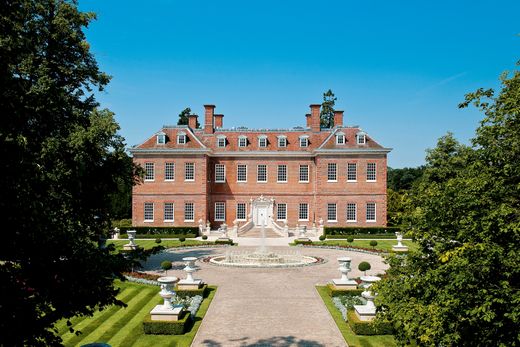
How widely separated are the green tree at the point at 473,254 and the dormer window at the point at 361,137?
3516cm

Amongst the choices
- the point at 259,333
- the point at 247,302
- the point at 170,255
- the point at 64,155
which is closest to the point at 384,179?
the point at 170,255

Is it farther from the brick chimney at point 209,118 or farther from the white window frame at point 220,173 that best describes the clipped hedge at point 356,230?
the brick chimney at point 209,118

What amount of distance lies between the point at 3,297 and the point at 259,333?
8.98 meters

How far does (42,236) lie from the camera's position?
5.62m

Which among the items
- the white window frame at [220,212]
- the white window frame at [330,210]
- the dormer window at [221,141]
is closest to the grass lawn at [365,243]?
the white window frame at [330,210]

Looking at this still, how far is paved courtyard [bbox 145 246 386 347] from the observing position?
1248 cm

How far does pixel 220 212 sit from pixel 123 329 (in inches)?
1233

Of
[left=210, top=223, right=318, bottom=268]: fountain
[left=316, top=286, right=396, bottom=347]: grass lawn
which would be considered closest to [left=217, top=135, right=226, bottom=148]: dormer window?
[left=210, top=223, right=318, bottom=268]: fountain

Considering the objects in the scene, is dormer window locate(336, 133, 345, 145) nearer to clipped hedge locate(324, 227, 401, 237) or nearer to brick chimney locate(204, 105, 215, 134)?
A: clipped hedge locate(324, 227, 401, 237)

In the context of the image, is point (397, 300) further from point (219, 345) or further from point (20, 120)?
point (20, 120)

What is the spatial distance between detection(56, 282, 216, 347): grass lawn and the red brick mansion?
2622 cm

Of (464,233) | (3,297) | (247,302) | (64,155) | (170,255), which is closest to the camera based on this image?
(3,297)

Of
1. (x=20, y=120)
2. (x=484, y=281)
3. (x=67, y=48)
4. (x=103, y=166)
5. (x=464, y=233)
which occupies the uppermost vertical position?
(x=67, y=48)

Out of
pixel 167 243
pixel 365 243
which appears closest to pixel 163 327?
pixel 167 243
